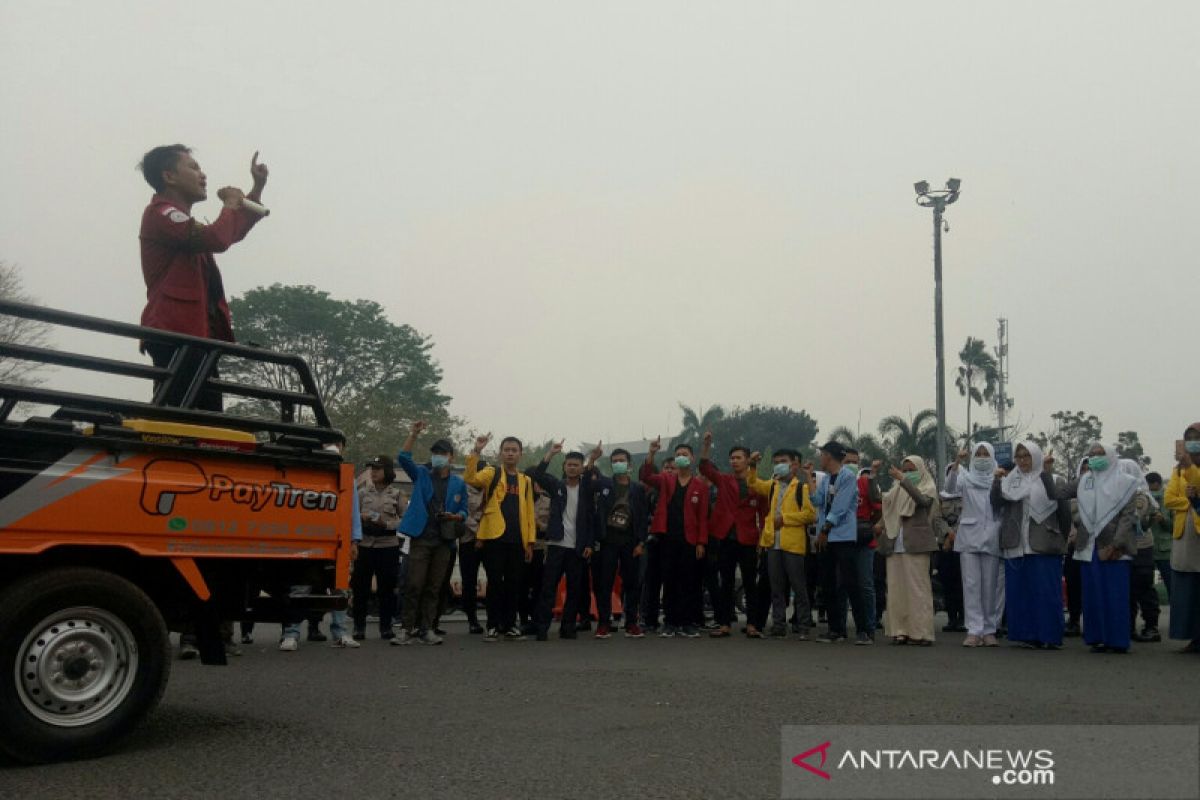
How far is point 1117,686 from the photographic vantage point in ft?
26.3

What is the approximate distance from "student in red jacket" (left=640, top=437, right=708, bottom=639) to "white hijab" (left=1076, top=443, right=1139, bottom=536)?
3969 millimetres

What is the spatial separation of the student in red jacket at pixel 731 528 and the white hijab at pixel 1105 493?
3560 mm

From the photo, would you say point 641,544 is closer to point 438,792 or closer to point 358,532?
point 358,532

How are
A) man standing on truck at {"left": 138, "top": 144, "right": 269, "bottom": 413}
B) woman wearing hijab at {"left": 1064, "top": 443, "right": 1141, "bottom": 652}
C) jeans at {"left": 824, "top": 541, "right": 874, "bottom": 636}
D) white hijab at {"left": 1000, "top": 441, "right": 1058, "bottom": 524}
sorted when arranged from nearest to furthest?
man standing on truck at {"left": 138, "top": 144, "right": 269, "bottom": 413} < woman wearing hijab at {"left": 1064, "top": 443, "right": 1141, "bottom": 652} < white hijab at {"left": 1000, "top": 441, "right": 1058, "bottom": 524} < jeans at {"left": 824, "top": 541, "right": 874, "bottom": 636}

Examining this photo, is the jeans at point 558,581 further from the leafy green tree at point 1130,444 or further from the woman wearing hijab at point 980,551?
the leafy green tree at point 1130,444

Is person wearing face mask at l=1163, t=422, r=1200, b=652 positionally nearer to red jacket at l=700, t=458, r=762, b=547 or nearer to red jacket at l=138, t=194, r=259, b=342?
red jacket at l=700, t=458, r=762, b=547

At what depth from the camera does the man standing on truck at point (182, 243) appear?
635 cm

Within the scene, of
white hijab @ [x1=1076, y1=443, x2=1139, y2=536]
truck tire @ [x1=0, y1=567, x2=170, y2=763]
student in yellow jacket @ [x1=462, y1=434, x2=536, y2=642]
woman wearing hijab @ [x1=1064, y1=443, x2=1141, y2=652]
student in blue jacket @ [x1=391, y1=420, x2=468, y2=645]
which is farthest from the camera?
student in yellow jacket @ [x1=462, y1=434, x2=536, y2=642]

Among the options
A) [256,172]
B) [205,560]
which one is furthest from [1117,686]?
[256,172]

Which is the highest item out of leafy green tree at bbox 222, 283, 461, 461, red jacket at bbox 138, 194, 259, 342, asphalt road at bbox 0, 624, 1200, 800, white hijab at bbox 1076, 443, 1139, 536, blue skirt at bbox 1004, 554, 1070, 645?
leafy green tree at bbox 222, 283, 461, 461

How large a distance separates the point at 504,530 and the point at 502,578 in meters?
0.58

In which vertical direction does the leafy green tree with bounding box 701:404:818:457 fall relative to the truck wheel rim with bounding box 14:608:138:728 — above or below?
above

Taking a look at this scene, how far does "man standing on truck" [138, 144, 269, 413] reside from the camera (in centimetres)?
635

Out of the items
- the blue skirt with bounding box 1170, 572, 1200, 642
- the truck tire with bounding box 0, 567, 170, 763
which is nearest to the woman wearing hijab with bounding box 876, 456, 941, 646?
the blue skirt with bounding box 1170, 572, 1200, 642
